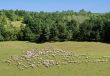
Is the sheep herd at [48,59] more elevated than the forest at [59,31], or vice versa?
the forest at [59,31]

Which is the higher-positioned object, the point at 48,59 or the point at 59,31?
the point at 59,31

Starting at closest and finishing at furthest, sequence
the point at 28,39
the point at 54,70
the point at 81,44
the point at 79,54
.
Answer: the point at 54,70, the point at 79,54, the point at 81,44, the point at 28,39

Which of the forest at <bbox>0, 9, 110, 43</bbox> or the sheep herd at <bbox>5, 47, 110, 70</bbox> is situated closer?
the sheep herd at <bbox>5, 47, 110, 70</bbox>

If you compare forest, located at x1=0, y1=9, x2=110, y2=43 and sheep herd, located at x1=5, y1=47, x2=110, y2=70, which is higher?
forest, located at x1=0, y1=9, x2=110, y2=43

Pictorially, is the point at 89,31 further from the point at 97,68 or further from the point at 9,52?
the point at 97,68

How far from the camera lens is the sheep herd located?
96.3 ft

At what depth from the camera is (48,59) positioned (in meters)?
31.2

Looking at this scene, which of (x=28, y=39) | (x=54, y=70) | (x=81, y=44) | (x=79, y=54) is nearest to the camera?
(x=54, y=70)

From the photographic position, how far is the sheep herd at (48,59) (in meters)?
29.3

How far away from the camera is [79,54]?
33.7 meters

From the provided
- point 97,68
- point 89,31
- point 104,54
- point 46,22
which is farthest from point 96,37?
point 97,68

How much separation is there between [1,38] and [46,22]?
6777 millimetres

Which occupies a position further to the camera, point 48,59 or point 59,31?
point 59,31

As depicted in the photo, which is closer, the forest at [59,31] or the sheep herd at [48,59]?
the sheep herd at [48,59]
